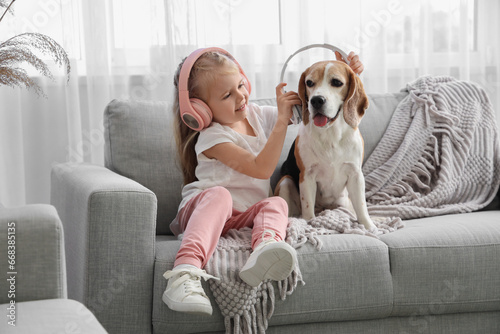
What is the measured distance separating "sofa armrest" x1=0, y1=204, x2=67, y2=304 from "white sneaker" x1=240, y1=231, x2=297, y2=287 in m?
0.48

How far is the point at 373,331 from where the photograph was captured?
5.53 feet

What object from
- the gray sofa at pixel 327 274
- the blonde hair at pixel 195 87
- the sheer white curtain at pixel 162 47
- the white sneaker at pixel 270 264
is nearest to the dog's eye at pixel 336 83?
the blonde hair at pixel 195 87

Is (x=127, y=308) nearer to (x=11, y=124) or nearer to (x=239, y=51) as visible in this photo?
(x=11, y=124)

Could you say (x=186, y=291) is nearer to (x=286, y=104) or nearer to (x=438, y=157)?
(x=286, y=104)

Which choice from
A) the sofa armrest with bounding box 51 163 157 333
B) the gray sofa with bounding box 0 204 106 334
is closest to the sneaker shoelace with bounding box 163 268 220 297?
the sofa armrest with bounding box 51 163 157 333

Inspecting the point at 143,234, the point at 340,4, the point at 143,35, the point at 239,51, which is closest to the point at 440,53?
the point at 340,4

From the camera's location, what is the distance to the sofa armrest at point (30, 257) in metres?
1.24

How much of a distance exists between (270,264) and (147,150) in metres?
0.85

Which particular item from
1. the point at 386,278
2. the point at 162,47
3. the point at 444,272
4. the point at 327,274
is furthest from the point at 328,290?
the point at 162,47

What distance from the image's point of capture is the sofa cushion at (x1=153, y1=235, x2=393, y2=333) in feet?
5.08

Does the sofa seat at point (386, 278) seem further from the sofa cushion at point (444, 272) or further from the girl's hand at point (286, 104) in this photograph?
the girl's hand at point (286, 104)

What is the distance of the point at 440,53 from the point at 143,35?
1.60 meters

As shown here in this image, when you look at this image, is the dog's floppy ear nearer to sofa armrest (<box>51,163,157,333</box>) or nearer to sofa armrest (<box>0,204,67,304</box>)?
sofa armrest (<box>51,163,157,333</box>)

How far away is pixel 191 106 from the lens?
1.89 metres
